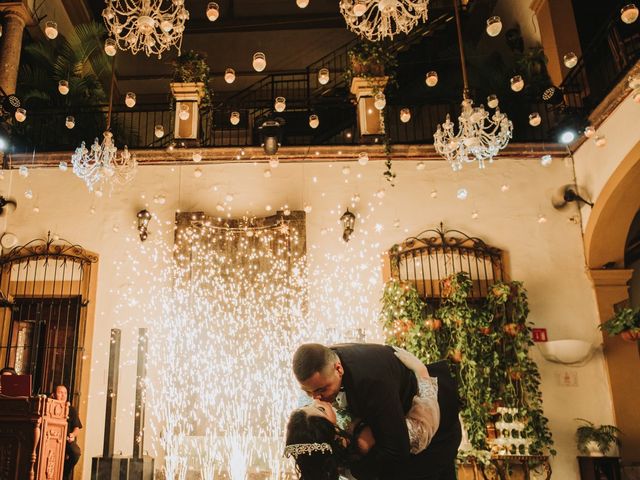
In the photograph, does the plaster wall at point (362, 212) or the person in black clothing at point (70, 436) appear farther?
the plaster wall at point (362, 212)

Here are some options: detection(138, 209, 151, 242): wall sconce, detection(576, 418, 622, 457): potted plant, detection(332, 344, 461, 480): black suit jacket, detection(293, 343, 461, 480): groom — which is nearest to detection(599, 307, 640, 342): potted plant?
detection(576, 418, 622, 457): potted plant

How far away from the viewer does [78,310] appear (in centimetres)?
783

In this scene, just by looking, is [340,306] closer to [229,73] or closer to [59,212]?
[229,73]

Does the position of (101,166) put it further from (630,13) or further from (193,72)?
(630,13)

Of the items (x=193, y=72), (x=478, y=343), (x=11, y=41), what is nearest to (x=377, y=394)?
(x=478, y=343)

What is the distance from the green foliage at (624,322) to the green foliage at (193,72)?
19.1 ft

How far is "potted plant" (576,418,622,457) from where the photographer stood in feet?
23.4

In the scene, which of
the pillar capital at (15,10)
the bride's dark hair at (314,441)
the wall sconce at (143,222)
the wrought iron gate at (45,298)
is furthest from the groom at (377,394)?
the pillar capital at (15,10)

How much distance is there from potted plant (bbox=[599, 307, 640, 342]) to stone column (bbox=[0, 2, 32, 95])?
27.4ft

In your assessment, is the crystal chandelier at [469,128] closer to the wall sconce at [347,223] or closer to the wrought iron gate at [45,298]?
the wall sconce at [347,223]

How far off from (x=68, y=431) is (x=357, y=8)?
17.5ft

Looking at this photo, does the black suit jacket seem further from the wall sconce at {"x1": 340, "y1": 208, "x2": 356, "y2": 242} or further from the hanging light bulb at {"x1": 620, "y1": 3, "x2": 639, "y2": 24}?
the wall sconce at {"x1": 340, "y1": 208, "x2": 356, "y2": 242}

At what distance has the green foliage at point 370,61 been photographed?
835cm

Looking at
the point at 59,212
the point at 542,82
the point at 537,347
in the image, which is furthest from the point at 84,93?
the point at 537,347
